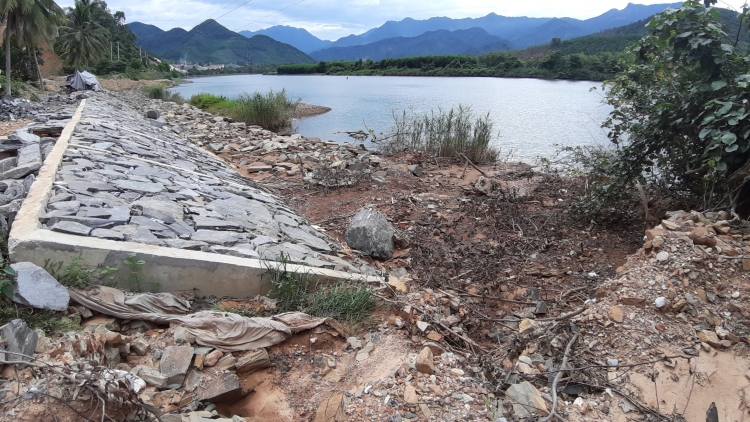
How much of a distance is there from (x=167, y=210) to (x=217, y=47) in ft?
556

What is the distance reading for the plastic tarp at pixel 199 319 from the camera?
105 inches

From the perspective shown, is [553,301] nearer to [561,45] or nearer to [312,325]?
[312,325]

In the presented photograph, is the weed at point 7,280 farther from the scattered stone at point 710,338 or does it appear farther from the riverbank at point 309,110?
the riverbank at point 309,110

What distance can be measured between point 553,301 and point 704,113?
244 cm

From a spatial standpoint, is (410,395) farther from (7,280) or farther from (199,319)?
(7,280)

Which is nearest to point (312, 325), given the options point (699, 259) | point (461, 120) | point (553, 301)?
point (553, 301)

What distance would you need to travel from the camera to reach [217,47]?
155625 mm

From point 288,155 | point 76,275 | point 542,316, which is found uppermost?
point 76,275

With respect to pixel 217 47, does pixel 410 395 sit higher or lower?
lower

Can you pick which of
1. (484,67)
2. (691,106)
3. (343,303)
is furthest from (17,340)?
(484,67)

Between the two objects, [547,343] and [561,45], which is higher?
[561,45]

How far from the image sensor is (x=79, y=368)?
6.48ft

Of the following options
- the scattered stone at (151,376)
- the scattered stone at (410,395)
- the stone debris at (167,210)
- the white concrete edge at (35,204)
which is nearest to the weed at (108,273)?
the stone debris at (167,210)

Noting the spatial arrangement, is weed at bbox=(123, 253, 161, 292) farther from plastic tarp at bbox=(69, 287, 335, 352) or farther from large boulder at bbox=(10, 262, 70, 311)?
large boulder at bbox=(10, 262, 70, 311)
